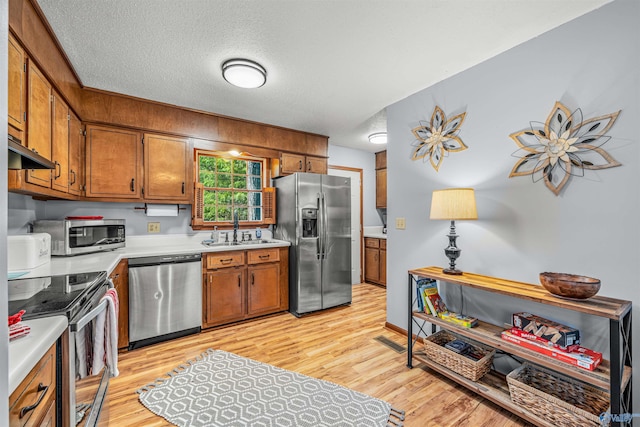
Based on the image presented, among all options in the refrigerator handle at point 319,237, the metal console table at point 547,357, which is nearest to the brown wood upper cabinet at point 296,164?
the refrigerator handle at point 319,237

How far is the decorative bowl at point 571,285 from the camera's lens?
1.46m

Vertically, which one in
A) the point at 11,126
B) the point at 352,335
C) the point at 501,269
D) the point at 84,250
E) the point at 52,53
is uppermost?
the point at 52,53

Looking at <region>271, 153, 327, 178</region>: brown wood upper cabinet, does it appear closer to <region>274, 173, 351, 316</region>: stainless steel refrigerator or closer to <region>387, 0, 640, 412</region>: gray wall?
<region>274, 173, 351, 316</region>: stainless steel refrigerator

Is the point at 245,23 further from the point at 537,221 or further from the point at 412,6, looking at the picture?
the point at 537,221

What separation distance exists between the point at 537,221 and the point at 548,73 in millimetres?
1001

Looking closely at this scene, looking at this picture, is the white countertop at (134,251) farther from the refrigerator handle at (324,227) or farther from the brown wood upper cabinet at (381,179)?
the brown wood upper cabinet at (381,179)

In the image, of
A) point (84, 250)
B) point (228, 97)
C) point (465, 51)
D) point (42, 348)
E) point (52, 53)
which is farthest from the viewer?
point (228, 97)

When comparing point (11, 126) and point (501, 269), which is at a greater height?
point (11, 126)

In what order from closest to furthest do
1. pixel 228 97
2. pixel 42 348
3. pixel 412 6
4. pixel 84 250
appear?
pixel 42 348
pixel 412 6
pixel 84 250
pixel 228 97

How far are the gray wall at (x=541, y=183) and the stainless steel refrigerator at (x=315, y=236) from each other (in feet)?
3.92

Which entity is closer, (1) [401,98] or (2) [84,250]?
(2) [84,250]

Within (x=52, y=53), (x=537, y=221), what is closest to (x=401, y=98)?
(x=537, y=221)

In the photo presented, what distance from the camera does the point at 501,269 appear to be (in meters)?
2.11

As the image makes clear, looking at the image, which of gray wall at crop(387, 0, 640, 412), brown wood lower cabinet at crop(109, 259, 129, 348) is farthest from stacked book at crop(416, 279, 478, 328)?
brown wood lower cabinet at crop(109, 259, 129, 348)
